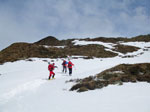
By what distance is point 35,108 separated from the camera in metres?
6.46

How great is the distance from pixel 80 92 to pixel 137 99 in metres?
3.12

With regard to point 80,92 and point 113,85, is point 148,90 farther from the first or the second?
point 80,92

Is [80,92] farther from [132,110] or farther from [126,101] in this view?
[132,110]

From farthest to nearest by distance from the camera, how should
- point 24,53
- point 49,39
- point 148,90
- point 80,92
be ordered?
point 49,39 → point 24,53 → point 80,92 → point 148,90

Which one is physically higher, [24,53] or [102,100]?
[24,53]

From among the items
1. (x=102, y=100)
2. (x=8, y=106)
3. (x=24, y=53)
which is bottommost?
(x=8, y=106)

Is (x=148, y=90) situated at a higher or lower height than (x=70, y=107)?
higher

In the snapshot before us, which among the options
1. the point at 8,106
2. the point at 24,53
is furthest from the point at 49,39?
the point at 8,106

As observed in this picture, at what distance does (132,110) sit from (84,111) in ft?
5.57

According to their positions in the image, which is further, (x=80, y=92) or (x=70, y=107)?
(x=80, y=92)

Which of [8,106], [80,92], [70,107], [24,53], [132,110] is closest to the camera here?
[132,110]

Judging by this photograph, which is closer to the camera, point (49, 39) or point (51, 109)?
point (51, 109)

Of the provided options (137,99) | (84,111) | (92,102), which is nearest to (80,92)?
(92,102)

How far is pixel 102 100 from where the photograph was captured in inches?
237
